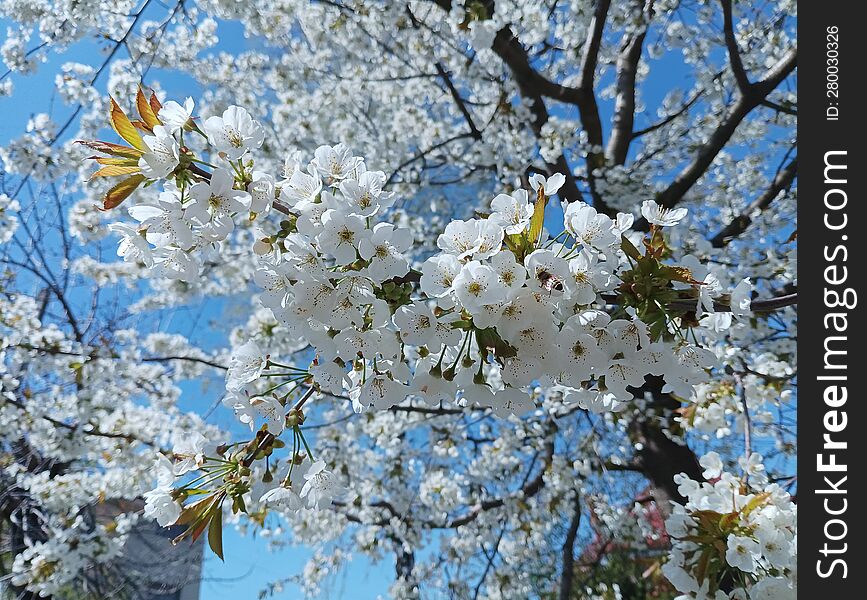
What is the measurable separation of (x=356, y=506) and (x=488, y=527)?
1.07 metres

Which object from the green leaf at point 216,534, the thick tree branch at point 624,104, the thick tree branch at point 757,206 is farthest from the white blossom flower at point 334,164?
the thick tree branch at point 624,104

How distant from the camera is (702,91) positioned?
445 centimetres

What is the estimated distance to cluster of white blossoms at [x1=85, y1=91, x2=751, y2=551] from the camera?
733 mm

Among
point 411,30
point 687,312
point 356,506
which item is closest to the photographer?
point 687,312

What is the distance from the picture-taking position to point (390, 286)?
0.80 m

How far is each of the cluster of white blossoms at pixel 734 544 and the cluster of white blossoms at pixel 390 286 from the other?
1.91 feet

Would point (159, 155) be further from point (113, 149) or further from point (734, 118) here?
point (734, 118)

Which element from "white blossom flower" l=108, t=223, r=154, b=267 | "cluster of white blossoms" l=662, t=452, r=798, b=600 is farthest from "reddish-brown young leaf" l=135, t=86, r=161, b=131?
"cluster of white blossoms" l=662, t=452, r=798, b=600

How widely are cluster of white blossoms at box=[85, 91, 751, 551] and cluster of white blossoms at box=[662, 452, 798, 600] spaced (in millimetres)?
582

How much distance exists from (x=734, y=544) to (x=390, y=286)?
989mm

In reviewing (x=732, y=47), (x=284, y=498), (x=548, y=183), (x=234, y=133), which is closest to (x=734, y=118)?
(x=732, y=47)

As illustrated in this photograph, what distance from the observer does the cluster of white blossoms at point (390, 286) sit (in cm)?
73
